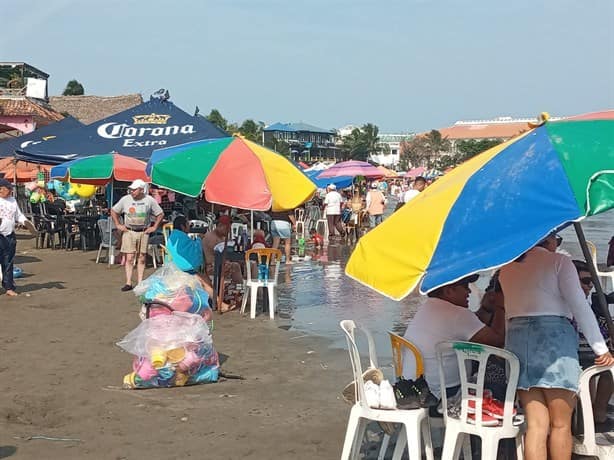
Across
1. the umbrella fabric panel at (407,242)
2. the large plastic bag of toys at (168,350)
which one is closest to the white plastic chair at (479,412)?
the umbrella fabric panel at (407,242)

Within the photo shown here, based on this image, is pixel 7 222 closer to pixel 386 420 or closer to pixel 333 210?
pixel 386 420

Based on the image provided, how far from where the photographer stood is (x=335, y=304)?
10383mm

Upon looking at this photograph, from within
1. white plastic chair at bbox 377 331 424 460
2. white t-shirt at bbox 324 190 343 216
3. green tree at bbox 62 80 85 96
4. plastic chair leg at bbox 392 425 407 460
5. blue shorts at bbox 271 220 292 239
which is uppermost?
green tree at bbox 62 80 85 96

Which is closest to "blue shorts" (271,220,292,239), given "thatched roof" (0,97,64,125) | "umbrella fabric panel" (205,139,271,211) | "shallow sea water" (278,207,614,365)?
"shallow sea water" (278,207,614,365)

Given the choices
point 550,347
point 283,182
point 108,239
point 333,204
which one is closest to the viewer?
point 550,347

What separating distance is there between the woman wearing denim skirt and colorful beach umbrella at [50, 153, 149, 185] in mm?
10313

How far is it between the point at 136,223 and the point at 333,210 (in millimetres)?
10216

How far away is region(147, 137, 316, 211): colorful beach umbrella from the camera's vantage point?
7.86 meters

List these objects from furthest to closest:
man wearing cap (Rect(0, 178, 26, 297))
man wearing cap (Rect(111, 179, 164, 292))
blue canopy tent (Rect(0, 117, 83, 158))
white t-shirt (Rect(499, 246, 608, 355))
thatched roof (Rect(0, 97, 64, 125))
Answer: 1. thatched roof (Rect(0, 97, 64, 125))
2. blue canopy tent (Rect(0, 117, 83, 158))
3. man wearing cap (Rect(111, 179, 164, 292))
4. man wearing cap (Rect(0, 178, 26, 297))
5. white t-shirt (Rect(499, 246, 608, 355))

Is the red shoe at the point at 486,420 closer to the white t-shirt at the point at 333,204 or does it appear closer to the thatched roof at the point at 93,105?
the white t-shirt at the point at 333,204

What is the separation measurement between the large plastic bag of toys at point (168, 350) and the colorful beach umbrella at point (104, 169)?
24.5 ft

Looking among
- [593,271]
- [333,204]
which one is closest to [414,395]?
[593,271]

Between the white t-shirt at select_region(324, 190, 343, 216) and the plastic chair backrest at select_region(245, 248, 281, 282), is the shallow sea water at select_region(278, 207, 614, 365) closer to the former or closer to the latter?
the plastic chair backrest at select_region(245, 248, 281, 282)

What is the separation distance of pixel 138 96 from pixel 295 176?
122 feet
